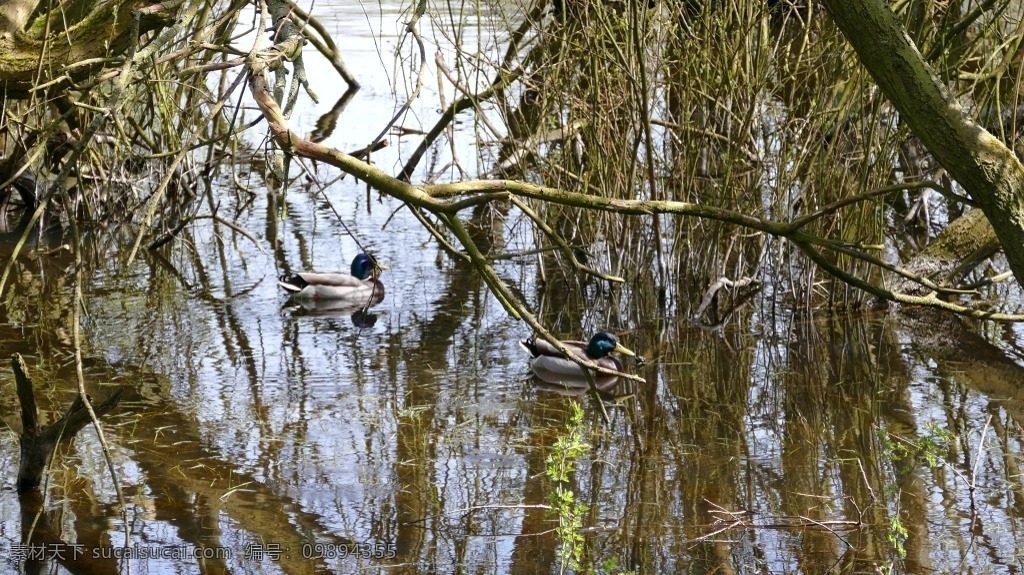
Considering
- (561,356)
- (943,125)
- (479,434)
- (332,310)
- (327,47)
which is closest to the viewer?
(943,125)

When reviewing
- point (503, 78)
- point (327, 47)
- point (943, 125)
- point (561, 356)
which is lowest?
point (943, 125)

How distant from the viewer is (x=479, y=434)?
19.3ft

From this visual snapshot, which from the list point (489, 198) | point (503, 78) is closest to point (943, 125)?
point (489, 198)

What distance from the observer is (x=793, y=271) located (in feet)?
26.0

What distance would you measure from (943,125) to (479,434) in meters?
3.45

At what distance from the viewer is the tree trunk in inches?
111

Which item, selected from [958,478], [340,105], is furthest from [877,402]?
[340,105]

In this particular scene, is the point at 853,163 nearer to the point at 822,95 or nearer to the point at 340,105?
the point at 822,95

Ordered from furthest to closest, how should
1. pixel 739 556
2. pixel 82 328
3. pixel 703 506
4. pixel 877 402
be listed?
pixel 82 328 < pixel 877 402 < pixel 703 506 < pixel 739 556

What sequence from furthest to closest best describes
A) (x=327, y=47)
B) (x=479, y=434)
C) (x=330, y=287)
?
(x=327, y=47)
(x=330, y=287)
(x=479, y=434)

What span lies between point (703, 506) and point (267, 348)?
11.5ft

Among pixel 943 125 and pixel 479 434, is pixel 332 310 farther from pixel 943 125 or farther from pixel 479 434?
pixel 943 125

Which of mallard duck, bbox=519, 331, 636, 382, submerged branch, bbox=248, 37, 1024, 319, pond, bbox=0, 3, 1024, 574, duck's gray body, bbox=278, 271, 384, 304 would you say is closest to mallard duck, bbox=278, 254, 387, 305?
duck's gray body, bbox=278, 271, 384, 304

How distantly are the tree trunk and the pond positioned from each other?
1519 mm
